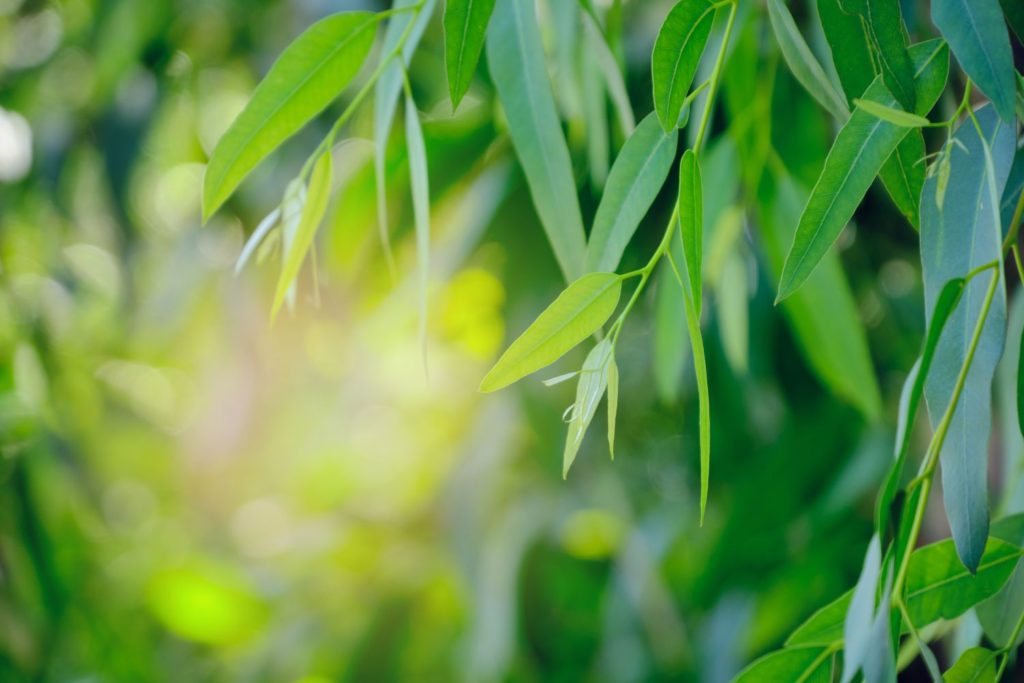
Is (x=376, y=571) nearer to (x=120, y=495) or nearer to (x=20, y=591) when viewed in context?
(x=20, y=591)

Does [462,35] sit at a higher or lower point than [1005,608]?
higher

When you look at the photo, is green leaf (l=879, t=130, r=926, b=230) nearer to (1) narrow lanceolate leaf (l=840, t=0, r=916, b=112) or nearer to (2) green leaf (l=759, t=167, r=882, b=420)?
(1) narrow lanceolate leaf (l=840, t=0, r=916, b=112)

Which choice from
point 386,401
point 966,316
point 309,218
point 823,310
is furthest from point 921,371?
point 386,401

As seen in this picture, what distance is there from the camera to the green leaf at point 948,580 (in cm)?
25

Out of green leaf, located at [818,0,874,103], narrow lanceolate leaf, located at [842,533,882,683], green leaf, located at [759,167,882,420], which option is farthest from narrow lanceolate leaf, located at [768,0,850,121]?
green leaf, located at [759,167,882,420]

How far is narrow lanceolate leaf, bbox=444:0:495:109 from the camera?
0.77ft

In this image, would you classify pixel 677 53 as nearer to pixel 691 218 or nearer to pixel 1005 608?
pixel 691 218

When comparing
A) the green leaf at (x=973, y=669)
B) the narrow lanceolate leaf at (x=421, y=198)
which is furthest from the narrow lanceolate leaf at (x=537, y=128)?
the green leaf at (x=973, y=669)

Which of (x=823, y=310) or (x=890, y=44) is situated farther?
(x=823, y=310)

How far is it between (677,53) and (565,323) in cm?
6

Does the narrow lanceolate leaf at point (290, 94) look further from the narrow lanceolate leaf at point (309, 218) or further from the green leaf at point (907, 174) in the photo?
the green leaf at point (907, 174)

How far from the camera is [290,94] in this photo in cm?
26

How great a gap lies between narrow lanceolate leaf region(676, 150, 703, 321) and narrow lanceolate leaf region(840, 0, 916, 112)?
0.15ft

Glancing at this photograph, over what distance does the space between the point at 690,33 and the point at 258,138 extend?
11 cm
